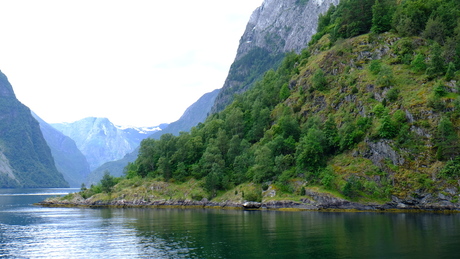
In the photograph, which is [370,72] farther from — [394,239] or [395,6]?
[394,239]

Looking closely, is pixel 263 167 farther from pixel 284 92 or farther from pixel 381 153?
pixel 284 92

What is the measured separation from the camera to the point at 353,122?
135125 millimetres

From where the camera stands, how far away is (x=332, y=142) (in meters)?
134

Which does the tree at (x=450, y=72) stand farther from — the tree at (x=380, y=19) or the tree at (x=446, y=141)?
the tree at (x=380, y=19)

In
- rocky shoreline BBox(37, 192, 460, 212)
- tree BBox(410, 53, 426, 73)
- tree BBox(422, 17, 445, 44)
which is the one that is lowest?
rocky shoreline BBox(37, 192, 460, 212)

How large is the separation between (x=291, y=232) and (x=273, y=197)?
61.7m

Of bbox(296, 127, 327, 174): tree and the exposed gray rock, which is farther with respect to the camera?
bbox(296, 127, 327, 174): tree

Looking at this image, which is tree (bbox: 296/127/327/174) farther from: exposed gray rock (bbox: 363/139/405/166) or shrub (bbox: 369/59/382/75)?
shrub (bbox: 369/59/382/75)

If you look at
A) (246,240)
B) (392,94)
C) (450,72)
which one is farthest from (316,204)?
(246,240)

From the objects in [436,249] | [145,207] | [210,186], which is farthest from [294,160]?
[436,249]

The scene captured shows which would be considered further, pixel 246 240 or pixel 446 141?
pixel 446 141

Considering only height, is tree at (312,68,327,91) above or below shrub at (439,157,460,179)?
above

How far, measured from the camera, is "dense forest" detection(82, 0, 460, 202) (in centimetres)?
11406

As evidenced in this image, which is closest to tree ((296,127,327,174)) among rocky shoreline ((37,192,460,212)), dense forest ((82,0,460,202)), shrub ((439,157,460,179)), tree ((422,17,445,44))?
dense forest ((82,0,460,202))
